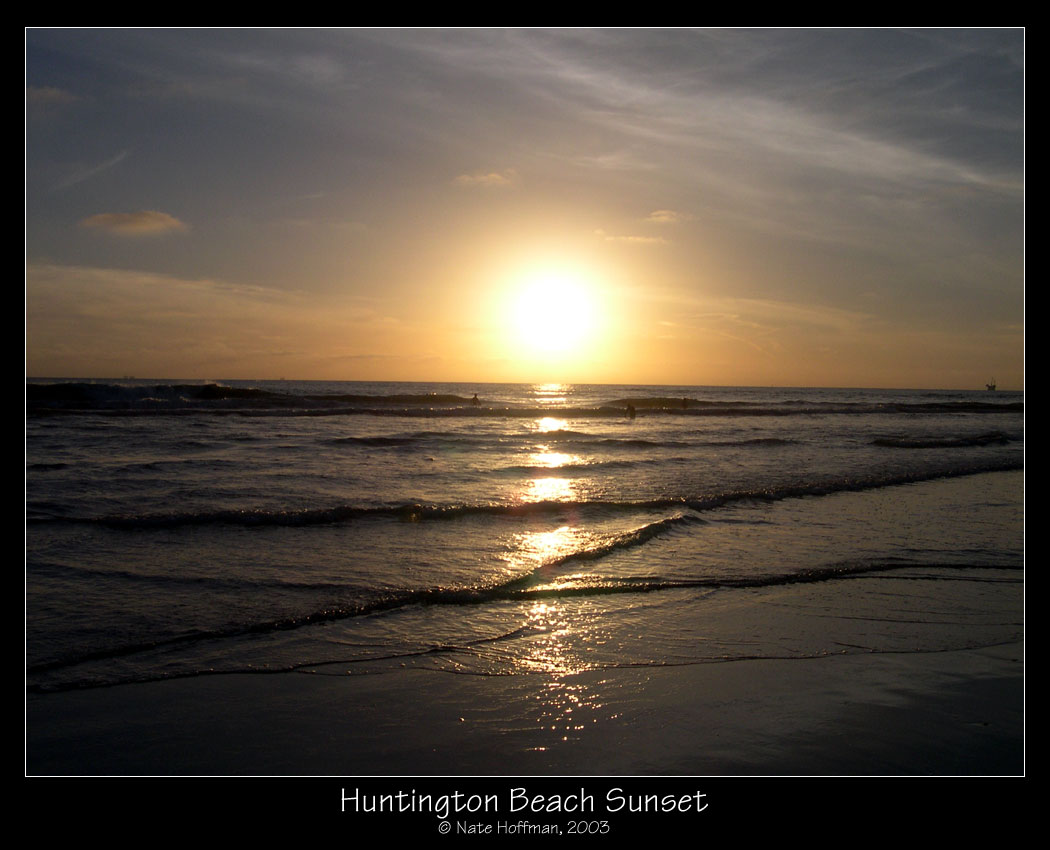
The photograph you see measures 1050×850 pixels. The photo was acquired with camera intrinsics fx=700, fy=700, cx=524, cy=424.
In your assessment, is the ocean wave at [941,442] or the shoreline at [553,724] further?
the ocean wave at [941,442]

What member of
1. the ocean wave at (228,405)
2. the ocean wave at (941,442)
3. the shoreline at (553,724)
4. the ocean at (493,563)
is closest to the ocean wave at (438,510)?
the ocean at (493,563)

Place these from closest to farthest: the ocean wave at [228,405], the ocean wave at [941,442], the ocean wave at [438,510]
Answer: the ocean wave at [438,510] < the ocean wave at [941,442] < the ocean wave at [228,405]

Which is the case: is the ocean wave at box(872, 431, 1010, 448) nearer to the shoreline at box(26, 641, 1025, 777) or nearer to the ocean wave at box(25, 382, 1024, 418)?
the ocean wave at box(25, 382, 1024, 418)

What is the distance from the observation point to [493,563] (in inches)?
330

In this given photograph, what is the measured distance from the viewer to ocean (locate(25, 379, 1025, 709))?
5617 millimetres

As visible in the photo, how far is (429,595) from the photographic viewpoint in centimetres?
693

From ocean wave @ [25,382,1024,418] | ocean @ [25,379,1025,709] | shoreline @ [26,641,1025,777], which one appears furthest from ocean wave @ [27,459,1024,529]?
ocean wave @ [25,382,1024,418]

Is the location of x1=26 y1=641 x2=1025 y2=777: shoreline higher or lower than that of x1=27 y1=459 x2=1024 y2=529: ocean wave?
lower

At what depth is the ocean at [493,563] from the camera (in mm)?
5617

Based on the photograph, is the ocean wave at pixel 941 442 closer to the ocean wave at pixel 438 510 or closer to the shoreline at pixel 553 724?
the ocean wave at pixel 438 510

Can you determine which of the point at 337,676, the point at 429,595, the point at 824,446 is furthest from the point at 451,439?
the point at 337,676

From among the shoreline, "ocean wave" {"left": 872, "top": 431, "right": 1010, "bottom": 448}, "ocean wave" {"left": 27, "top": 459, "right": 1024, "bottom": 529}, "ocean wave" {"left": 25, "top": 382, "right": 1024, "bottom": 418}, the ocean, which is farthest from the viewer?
"ocean wave" {"left": 25, "top": 382, "right": 1024, "bottom": 418}

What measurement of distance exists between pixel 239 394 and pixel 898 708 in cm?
4961

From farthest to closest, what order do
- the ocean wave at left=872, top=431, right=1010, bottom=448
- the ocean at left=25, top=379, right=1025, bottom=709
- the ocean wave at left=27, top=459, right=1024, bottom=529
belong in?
the ocean wave at left=872, top=431, right=1010, bottom=448 < the ocean wave at left=27, top=459, right=1024, bottom=529 < the ocean at left=25, top=379, right=1025, bottom=709
